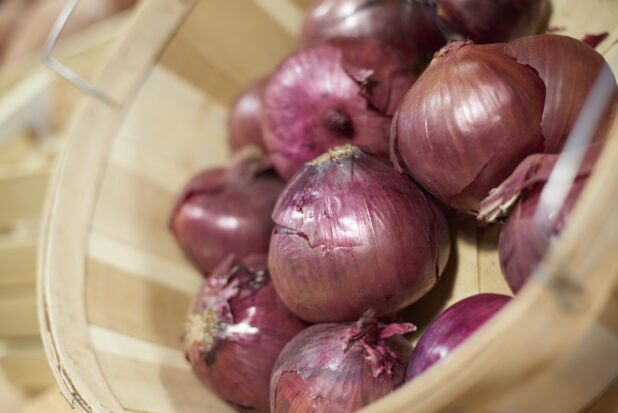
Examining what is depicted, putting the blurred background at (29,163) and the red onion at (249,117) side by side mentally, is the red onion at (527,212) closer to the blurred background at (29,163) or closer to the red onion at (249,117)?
the red onion at (249,117)

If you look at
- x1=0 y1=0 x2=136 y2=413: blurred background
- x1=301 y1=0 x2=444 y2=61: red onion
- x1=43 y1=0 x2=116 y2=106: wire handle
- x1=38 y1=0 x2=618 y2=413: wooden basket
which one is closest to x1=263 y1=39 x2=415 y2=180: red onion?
x1=301 y1=0 x2=444 y2=61: red onion

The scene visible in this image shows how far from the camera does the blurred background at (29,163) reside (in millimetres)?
1484

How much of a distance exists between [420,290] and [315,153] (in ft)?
0.86

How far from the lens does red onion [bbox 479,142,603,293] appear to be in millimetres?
454

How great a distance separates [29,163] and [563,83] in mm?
1540

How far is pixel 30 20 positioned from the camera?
235cm

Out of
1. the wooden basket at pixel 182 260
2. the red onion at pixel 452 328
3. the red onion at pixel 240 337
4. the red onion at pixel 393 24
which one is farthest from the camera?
the red onion at pixel 393 24

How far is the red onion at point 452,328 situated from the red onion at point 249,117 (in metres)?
0.54

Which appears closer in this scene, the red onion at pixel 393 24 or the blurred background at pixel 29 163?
the red onion at pixel 393 24

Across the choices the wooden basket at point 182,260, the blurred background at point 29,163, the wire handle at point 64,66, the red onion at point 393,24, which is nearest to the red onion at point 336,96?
Result: the red onion at point 393,24

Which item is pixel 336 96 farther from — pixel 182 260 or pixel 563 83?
pixel 182 260

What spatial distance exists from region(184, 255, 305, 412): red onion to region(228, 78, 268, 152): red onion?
345mm

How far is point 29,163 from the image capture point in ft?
5.24

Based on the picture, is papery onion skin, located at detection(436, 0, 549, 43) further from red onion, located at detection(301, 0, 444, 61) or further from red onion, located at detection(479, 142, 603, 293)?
red onion, located at detection(479, 142, 603, 293)
